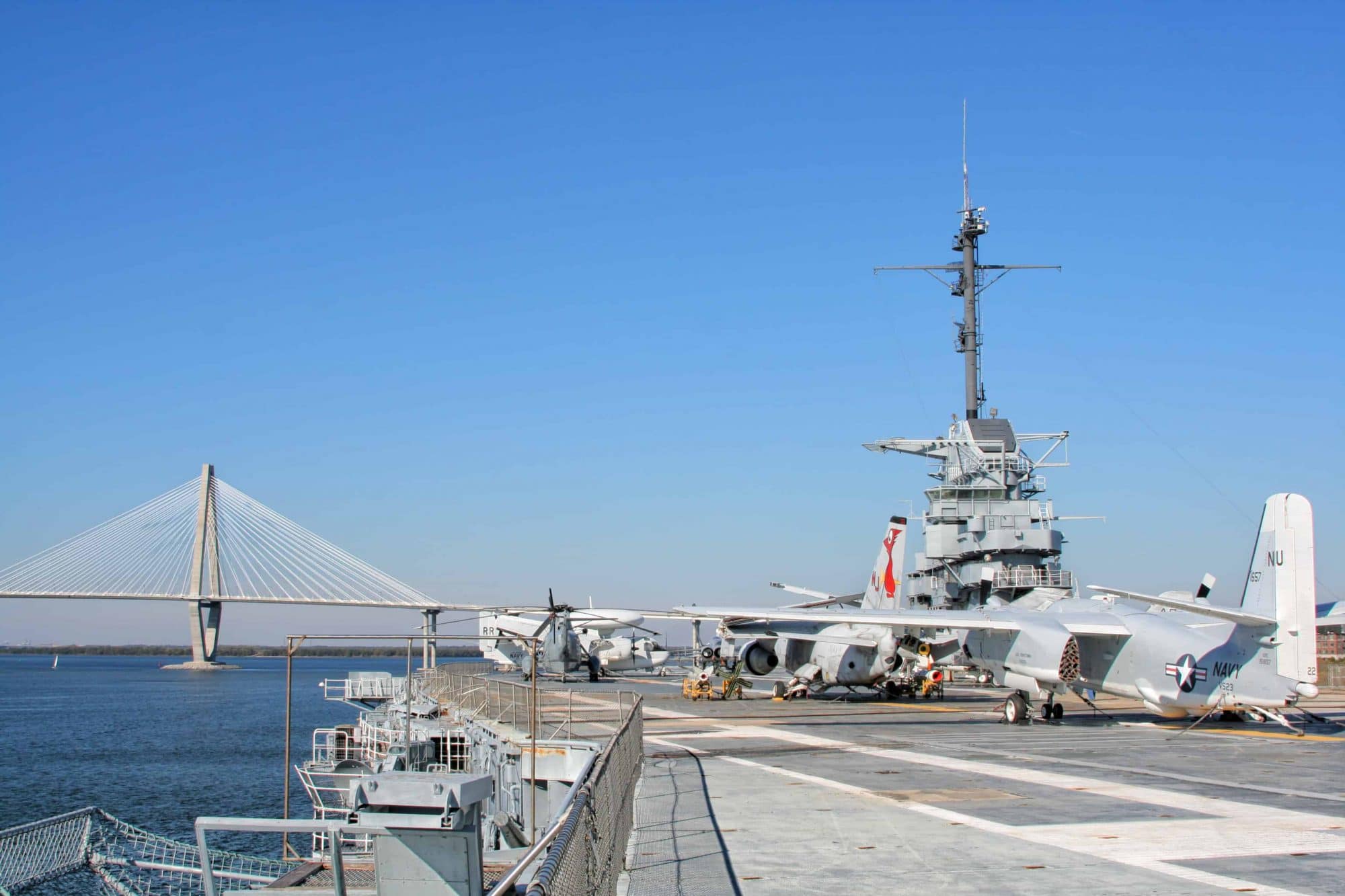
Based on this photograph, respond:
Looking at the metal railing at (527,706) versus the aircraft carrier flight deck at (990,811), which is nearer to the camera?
the aircraft carrier flight deck at (990,811)

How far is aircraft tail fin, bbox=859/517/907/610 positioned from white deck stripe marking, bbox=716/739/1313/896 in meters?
24.2

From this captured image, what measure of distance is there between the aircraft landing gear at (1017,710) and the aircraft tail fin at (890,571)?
1110 centimetres

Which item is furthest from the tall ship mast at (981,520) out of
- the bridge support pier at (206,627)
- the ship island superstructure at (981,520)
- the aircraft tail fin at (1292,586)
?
the bridge support pier at (206,627)

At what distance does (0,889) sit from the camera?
12898 mm

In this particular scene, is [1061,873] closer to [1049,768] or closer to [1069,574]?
[1049,768]

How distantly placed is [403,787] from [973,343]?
2222 inches

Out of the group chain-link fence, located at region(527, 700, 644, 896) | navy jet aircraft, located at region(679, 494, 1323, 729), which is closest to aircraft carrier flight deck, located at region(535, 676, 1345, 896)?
chain-link fence, located at region(527, 700, 644, 896)

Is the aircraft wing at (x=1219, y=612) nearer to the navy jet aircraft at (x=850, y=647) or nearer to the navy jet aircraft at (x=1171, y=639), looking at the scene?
the navy jet aircraft at (x=1171, y=639)

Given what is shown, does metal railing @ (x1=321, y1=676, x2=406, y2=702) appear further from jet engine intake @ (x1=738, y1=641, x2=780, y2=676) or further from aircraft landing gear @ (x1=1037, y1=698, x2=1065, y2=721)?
aircraft landing gear @ (x1=1037, y1=698, x2=1065, y2=721)

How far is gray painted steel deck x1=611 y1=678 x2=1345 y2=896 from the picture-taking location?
9.27m

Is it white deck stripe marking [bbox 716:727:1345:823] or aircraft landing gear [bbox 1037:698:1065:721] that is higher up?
white deck stripe marking [bbox 716:727:1345:823]

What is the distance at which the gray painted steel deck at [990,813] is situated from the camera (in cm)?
927

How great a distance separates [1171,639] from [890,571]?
15409 millimetres

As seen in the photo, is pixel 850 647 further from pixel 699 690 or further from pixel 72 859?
pixel 72 859
